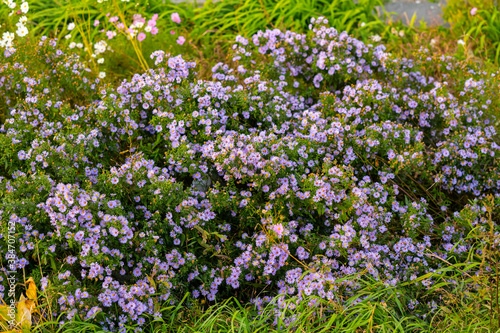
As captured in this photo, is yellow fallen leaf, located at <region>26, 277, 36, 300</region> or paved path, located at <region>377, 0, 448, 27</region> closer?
yellow fallen leaf, located at <region>26, 277, 36, 300</region>

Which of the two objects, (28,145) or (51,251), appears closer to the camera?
(51,251)

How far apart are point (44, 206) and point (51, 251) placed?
0.26 m

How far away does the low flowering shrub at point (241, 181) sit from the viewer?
2602mm

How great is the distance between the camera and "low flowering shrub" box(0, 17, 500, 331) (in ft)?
8.54

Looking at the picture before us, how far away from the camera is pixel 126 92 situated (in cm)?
346

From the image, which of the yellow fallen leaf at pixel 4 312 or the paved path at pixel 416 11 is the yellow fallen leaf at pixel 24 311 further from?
the paved path at pixel 416 11

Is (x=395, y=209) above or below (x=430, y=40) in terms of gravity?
below

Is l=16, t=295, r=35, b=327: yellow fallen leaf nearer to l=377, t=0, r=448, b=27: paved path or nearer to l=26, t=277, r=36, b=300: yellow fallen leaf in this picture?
l=26, t=277, r=36, b=300: yellow fallen leaf

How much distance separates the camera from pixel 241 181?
2.94 meters

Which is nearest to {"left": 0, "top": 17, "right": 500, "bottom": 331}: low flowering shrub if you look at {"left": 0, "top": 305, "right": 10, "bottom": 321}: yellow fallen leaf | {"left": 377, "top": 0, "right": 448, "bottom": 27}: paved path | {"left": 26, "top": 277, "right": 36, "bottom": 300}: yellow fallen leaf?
{"left": 26, "top": 277, "right": 36, "bottom": 300}: yellow fallen leaf

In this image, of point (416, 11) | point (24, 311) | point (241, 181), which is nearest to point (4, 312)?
point (24, 311)

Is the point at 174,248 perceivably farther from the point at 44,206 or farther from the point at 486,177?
the point at 486,177

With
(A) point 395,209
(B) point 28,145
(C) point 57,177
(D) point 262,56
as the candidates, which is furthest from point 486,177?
(B) point 28,145

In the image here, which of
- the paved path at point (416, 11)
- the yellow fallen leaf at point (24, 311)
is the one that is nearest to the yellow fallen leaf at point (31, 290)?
the yellow fallen leaf at point (24, 311)
